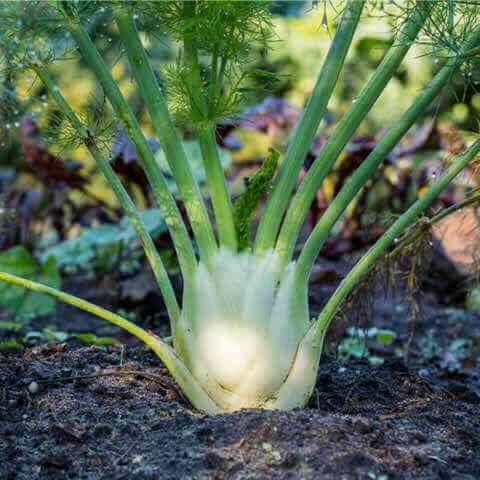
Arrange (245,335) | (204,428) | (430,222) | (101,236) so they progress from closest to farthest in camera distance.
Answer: (204,428) < (245,335) < (430,222) < (101,236)

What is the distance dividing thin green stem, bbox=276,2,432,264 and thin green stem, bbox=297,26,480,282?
5 centimetres

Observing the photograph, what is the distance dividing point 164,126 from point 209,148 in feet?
0.33

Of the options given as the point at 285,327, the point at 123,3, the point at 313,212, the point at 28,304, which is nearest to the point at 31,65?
the point at 123,3

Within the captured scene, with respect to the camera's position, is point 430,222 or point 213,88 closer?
point 213,88

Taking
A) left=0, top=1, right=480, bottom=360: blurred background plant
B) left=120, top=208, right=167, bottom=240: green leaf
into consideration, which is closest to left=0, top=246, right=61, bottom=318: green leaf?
left=0, top=1, right=480, bottom=360: blurred background plant

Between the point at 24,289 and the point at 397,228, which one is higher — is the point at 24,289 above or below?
above

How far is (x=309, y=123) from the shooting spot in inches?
45.3

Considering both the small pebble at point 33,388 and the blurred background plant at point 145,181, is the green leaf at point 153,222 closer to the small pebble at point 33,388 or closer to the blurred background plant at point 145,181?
the blurred background plant at point 145,181

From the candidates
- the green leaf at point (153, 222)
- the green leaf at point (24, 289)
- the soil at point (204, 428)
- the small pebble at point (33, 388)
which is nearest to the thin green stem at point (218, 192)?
the soil at point (204, 428)

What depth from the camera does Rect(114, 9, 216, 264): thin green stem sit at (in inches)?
44.1

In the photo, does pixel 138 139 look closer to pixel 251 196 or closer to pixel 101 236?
pixel 251 196

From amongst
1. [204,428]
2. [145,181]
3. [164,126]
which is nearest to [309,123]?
[164,126]

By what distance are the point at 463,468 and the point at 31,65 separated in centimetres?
113

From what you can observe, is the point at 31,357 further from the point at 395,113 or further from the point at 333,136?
the point at 395,113
